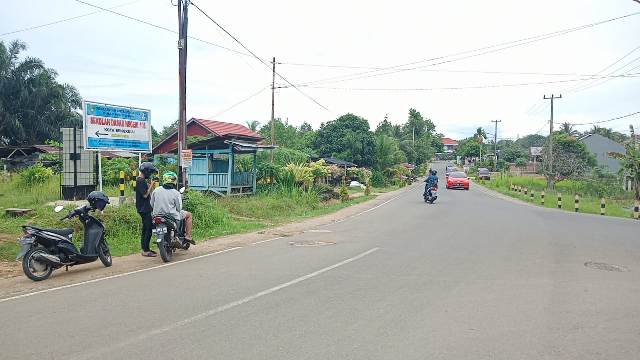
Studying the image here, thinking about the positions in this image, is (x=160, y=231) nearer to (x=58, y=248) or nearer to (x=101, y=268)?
(x=101, y=268)

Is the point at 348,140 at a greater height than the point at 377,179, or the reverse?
the point at 348,140

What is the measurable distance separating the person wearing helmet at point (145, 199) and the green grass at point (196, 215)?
2.39 ft

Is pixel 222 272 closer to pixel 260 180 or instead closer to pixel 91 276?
pixel 91 276

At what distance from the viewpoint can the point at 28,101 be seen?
151 feet

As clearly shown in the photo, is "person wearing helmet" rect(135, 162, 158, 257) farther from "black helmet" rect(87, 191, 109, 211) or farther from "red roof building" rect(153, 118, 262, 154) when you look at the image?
"red roof building" rect(153, 118, 262, 154)

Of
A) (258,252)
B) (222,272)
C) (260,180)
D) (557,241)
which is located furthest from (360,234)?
(260,180)

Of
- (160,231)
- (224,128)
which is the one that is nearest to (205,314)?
(160,231)

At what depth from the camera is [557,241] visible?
12148 millimetres

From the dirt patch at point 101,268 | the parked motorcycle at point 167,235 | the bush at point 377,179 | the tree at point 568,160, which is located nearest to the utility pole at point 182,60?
the dirt patch at point 101,268

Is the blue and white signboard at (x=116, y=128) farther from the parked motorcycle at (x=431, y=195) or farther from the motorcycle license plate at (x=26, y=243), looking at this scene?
the parked motorcycle at (x=431, y=195)

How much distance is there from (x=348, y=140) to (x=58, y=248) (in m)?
42.4

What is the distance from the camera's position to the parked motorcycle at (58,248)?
24.9 feet

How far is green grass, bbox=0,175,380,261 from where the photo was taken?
36.2 ft

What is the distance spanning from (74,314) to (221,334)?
203 cm
